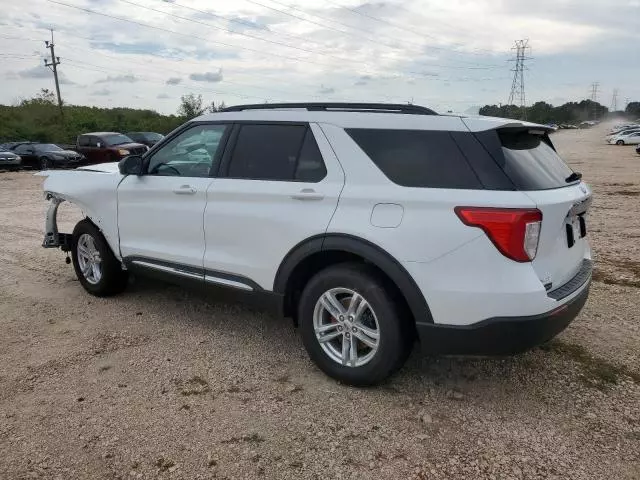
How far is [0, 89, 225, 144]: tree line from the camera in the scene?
42.4 meters

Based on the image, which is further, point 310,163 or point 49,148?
point 49,148

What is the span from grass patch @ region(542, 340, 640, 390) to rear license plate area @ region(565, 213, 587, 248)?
3.03ft

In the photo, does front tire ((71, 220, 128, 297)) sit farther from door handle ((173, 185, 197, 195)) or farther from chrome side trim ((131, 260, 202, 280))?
door handle ((173, 185, 197, 195))

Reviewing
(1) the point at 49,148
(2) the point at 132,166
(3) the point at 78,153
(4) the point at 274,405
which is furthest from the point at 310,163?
(1) the point at 49,148

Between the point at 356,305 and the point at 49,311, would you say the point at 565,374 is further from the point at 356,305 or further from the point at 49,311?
the point at 49,311

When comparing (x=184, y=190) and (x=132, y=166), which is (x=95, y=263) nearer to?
(x=132, y=166)

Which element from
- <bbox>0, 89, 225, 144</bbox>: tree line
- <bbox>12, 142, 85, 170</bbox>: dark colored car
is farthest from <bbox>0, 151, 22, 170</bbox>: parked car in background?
<bbox>0, 89, 225, 144</bbox>: tree line

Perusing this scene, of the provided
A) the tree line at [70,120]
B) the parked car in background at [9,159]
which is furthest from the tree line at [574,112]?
the parked car in background at [9,159]

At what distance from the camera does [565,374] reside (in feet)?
12.0

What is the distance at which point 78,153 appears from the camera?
80.0 feet

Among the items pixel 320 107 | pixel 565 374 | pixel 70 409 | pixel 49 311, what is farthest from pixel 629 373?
pixel 49 311

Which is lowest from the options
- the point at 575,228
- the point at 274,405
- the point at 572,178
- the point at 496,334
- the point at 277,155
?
the point at 274,405

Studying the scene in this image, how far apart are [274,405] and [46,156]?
25059mm

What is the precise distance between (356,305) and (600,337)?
2153 millimetres
